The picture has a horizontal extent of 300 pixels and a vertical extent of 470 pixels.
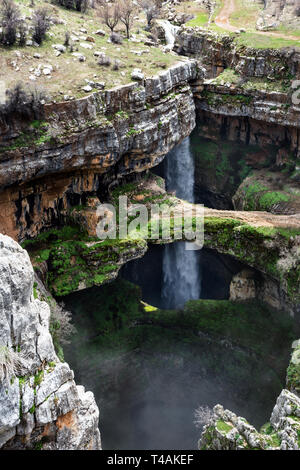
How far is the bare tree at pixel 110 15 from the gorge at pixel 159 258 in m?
3.38

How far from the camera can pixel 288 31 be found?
38.5m

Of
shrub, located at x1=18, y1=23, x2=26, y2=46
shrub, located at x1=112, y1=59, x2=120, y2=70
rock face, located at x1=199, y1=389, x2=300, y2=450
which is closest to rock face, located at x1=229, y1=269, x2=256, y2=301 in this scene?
→ rock face, located at x1=199, y1=389, x2=300, y2=450

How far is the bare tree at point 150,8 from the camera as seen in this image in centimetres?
4353

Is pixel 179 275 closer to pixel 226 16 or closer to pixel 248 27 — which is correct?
pixel 248 27

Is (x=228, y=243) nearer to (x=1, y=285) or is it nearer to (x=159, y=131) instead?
(x=159, y=131)

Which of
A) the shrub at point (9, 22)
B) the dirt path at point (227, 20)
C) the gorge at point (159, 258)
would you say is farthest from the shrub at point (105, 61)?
the dirt path at point (227, 20)

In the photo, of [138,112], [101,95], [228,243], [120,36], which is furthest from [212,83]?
[228,243]

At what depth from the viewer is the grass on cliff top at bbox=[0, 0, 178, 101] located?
26344 mm

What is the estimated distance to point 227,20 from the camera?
1679 inches

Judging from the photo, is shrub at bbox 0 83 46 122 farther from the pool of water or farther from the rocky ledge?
the pool of water

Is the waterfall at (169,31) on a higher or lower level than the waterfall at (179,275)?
higher

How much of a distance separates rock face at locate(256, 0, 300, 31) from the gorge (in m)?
6.57

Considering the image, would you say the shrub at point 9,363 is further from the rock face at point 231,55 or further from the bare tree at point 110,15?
the rock face at point 231,55

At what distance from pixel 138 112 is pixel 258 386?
66.4 feet
